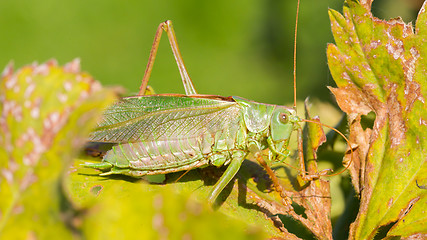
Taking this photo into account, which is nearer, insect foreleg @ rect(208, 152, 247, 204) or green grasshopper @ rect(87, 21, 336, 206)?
insect foreleg @ rect(208, 152, 247, 204)

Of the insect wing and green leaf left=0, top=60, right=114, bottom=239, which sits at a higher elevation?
green leaf left=0, top=60, right=114, bottom=239

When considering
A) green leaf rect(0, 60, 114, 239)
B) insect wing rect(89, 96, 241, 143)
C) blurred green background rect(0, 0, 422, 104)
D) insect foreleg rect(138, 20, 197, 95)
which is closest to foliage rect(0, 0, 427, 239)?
green leaf rect(0, 60, 114, 239)

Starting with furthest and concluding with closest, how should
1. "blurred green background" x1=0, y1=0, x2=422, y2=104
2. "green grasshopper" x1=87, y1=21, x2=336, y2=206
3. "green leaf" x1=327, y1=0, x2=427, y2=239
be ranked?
"blurred green background" x1=0, y1=0, x2=422, y2=104, "green grasshopper" x1=87, y1=21, x2=336, y2=206, "green leaf" x1=327, y1=0, x2=427, y2=239

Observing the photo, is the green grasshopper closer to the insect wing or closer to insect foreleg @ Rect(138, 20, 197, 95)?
the insect wing

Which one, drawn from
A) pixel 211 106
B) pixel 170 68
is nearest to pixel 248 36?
pixel 170 68

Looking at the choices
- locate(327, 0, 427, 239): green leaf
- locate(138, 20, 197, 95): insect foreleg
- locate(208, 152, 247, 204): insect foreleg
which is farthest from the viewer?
locate(138, 20, 197, 95): insect foreleg

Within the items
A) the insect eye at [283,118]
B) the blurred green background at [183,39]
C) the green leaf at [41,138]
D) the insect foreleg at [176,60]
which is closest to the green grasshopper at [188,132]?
the insect eye at [283,118]

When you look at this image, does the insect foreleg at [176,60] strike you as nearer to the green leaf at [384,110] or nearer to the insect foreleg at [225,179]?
the insect foreleg at [225,179]
